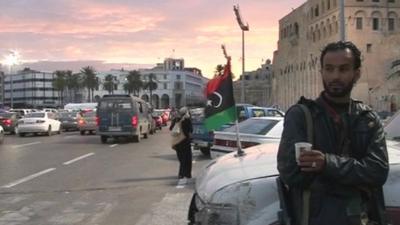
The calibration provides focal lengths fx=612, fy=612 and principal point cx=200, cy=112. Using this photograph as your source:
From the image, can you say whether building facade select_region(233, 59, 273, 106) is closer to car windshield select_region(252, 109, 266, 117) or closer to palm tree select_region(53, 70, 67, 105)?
palm tree select_region(53, 70, 67, 105)

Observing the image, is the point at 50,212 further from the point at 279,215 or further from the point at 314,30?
the point at 314,30

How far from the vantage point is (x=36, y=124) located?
36.3 metres

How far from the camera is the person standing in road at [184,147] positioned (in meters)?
13.6

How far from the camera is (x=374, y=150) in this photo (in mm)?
3148

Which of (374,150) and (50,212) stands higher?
(374,150)

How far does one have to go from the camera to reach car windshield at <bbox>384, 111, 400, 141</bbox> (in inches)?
200

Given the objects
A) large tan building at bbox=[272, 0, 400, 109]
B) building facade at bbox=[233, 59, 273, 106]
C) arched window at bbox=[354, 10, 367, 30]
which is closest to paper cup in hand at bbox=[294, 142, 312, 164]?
large tan building at bbox=[272, 0, 400, 109]

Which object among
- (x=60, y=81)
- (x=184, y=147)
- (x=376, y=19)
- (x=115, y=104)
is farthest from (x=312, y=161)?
(x=60, y=81)

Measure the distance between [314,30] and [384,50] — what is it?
50.8 feet

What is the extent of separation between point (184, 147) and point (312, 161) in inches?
430

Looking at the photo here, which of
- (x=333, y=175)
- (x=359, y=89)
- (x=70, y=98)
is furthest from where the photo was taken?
(x=70, y=98)

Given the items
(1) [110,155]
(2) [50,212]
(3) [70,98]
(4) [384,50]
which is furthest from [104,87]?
(2) [50,212]

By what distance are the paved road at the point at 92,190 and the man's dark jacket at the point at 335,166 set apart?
573 cm

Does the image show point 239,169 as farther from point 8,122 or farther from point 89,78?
point 89,78
